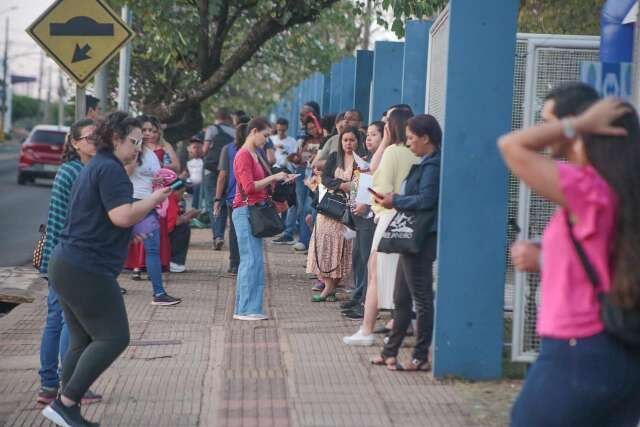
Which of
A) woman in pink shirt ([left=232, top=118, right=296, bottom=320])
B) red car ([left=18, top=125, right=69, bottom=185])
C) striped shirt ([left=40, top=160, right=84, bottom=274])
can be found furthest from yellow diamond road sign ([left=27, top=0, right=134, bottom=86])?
red car ([left=18, top=125, right=69, bottom=185])

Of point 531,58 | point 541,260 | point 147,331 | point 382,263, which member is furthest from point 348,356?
point 541,260

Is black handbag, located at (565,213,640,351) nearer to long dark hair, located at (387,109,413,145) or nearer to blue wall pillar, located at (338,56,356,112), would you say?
long dark hair, located at (387,109,413,145)

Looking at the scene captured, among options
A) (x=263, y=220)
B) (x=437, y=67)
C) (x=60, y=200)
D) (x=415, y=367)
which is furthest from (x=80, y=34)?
(x=415, y=367)

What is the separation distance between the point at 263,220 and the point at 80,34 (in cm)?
225

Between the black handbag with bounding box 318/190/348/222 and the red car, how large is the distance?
23.7m

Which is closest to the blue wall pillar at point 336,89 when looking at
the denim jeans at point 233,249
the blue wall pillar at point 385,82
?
the blue wall pillar at point 385,82

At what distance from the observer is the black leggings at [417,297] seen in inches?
300

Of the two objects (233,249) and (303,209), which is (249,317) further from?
(303,209)

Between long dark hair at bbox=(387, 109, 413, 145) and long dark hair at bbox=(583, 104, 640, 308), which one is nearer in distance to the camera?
long dark hair at bbox=(583, 104, 640, 308)

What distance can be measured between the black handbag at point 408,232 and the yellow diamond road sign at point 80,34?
3335 millimetres

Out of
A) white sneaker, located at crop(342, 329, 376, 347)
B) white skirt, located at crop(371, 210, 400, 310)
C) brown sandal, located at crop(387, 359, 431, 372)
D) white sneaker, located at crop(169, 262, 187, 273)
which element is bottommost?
brown sandal, located at crop(387, 359, 431, 372)

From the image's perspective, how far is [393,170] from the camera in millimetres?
8047

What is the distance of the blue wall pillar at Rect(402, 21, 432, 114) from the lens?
35.9 ft

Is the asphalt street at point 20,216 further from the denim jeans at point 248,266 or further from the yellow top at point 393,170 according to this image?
the yellow top at point 393,170
